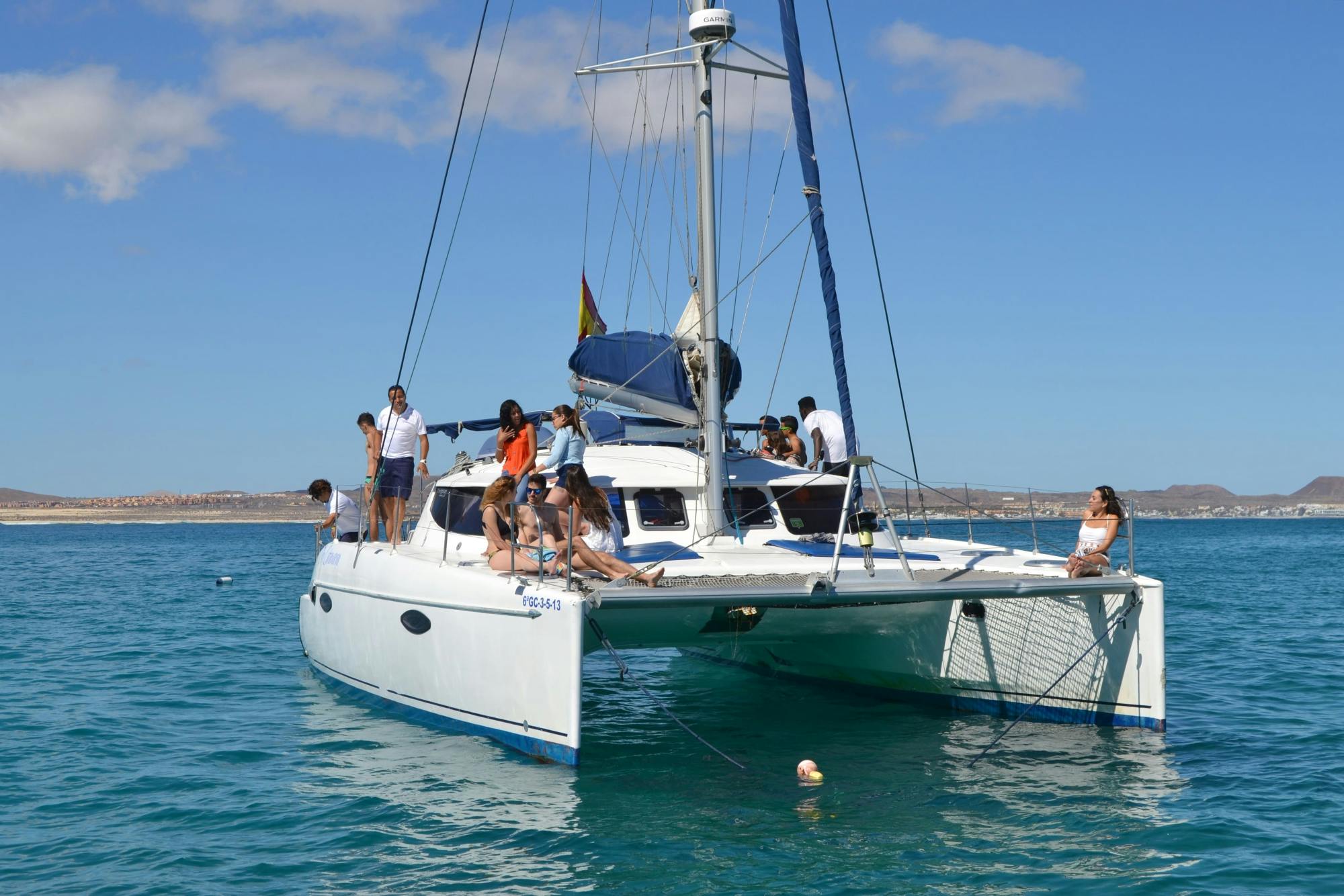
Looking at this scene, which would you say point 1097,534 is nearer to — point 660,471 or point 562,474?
point 660,471

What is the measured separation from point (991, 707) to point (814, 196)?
495 centimetres

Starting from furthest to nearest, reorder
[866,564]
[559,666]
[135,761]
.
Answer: [135,761], [866,564], [559,666]

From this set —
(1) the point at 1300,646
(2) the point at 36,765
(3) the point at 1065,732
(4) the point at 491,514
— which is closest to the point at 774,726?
(3) the point at 1065,732

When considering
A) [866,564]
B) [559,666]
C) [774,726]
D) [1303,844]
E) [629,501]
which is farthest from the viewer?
[629,501]

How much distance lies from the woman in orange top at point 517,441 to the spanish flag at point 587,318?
3.46m

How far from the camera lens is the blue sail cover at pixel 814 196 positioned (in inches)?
461

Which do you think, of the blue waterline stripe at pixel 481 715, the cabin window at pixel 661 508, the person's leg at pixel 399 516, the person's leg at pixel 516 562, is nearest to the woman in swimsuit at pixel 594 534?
the person's leg at pixel 516 562

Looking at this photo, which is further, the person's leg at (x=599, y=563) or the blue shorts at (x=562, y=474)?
the blue shorts at (x=562, y=474)

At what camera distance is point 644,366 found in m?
11.9

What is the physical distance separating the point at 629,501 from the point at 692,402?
1088 millimetres

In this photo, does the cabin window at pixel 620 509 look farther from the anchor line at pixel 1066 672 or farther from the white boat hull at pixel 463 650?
the anchor line at pixel 1066 672

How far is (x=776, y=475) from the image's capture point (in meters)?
12.1

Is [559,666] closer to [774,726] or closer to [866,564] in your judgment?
[866,564]

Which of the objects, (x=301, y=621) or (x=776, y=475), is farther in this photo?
(x=301, y=621)
